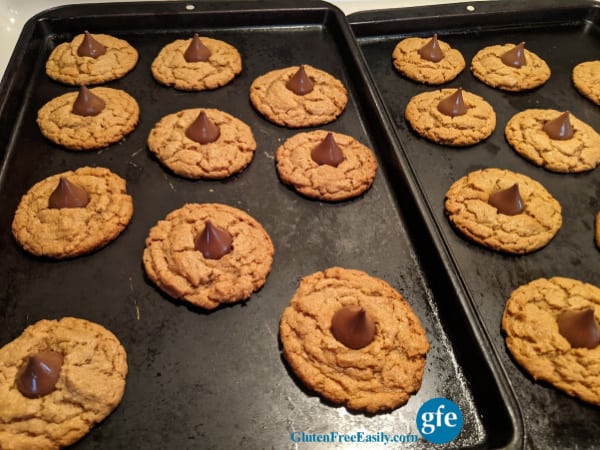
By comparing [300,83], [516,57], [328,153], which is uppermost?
[300,83]

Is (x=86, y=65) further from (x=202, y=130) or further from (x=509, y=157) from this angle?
(x=509, y=157)

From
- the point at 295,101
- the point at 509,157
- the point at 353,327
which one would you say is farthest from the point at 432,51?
the point at 353,327

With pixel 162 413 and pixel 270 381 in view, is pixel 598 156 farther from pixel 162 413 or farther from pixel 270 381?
pixel 162 413

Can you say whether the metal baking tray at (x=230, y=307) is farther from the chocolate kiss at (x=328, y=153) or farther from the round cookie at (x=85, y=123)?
the chocolate kiss at (x=328, y=153)

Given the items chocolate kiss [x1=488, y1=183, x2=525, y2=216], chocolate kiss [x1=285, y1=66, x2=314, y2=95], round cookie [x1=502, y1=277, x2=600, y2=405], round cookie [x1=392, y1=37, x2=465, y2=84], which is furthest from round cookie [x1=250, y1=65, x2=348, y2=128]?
round cookie [x1=502, y1=277, x2=600, y2=405]

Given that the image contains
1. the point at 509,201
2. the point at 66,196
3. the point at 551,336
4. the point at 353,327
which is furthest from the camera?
the point at 509,201

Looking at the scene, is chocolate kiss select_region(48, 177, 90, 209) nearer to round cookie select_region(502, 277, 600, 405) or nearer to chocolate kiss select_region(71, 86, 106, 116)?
chocolate kiss select_region(71, 86, 106, 116)

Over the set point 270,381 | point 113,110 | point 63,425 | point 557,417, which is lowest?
point 557,417

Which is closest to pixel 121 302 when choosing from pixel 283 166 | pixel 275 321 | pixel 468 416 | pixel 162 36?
pixel 275 321
